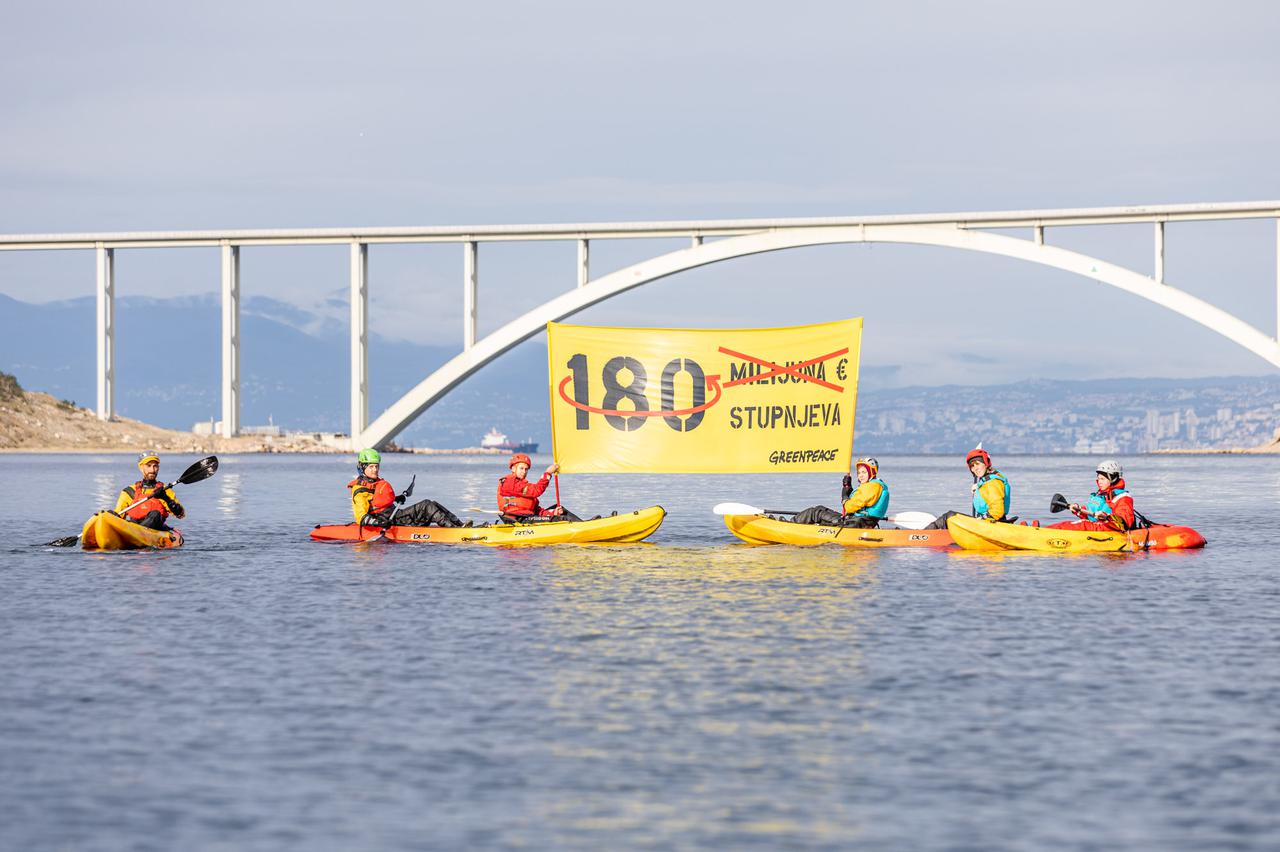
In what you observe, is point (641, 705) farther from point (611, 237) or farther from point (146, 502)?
point (611, 237)

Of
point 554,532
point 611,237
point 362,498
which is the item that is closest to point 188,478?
point 362,498

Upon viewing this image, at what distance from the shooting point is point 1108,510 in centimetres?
2730

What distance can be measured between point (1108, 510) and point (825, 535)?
14.8 feet

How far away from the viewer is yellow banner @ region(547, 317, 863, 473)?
23484 millimetres

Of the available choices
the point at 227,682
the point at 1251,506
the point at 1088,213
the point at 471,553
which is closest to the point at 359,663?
the point at 227,682

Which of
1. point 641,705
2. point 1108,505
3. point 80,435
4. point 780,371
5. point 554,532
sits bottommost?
point 641,705

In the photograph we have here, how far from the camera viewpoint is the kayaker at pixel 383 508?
94.4ft

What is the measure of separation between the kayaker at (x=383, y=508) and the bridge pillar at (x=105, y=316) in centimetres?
8437

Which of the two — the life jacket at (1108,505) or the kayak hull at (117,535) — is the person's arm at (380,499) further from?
the life jacket at (1108,505)

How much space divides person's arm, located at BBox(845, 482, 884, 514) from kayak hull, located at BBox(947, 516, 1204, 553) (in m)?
1.25

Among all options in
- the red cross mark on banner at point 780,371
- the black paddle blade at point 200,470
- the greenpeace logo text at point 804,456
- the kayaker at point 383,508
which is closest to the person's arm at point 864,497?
the greenpeace logo text at point 804,456

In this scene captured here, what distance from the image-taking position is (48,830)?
974cm

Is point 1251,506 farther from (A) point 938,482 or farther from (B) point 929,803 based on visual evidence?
(B) point 929,803

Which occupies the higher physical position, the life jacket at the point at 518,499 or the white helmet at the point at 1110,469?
the white helmet at the point at 1110,469
